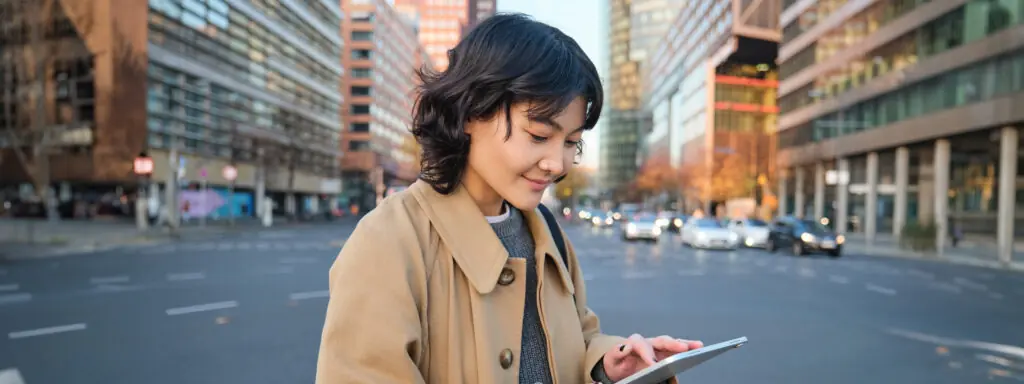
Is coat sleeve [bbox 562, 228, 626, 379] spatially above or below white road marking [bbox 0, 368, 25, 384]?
above

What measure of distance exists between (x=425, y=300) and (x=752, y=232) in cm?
2844

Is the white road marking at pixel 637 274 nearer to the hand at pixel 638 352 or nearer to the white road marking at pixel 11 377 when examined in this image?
the white road marking at pixel 11 377

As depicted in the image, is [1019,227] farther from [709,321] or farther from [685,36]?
[685,36]

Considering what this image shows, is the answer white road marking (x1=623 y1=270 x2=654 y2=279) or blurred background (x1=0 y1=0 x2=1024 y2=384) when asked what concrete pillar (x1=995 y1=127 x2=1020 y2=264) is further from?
white road marking (x1=623 y1=270 x2=654 y2=279)

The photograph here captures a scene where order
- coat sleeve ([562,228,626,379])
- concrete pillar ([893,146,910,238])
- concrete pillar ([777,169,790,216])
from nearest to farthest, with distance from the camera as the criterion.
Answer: coat sleeve ([562,228,626,379])
concrete pillar ([893,146,910,238])
concrete pillar ([777,169,790,216])

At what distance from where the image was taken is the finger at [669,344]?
1.47 m

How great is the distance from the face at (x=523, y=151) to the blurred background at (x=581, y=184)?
0.57ft

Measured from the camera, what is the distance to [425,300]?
1.23 meters

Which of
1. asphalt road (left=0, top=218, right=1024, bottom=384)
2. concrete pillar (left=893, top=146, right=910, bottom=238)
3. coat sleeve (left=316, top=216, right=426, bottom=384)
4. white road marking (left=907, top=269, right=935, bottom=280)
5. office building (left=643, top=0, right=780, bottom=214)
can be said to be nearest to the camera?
coat sleeve (left=316, top=216, right=426, bottom=384)

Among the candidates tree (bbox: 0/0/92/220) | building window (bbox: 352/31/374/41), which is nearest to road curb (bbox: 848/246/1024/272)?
tree (bbox: 0/0/92/220)

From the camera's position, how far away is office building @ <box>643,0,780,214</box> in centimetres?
5606

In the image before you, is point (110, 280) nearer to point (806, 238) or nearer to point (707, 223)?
point (806, 238)

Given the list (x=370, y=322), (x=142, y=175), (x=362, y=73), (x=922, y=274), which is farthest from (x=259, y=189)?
(x=370, y=322)

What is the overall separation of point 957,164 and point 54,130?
55000 mm
